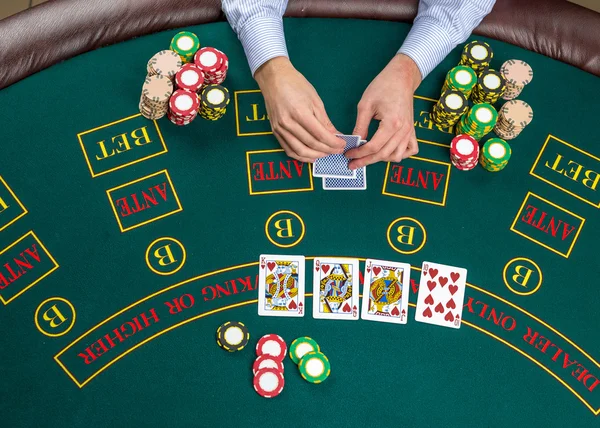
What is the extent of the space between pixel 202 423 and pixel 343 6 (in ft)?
5.39

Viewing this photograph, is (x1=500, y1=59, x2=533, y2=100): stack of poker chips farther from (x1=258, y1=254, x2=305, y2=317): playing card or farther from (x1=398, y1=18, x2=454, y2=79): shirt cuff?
(x1=258, y1=254, x2=305, y2=317): playing card

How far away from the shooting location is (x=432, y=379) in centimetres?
208

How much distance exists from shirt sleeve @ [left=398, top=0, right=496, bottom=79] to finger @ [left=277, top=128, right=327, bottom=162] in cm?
55

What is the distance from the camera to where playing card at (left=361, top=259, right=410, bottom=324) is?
2150mm

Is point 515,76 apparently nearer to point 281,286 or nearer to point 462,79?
point 462,79

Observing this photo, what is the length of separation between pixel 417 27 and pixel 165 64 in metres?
0.97

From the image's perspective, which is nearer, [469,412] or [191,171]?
[469,412]

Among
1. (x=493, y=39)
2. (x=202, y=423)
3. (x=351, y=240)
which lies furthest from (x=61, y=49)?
(x=493, y=39)

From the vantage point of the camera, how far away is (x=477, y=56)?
2477 mm

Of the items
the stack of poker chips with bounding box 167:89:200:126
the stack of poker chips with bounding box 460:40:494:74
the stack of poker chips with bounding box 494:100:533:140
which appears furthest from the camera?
the stack of poker chips with bounding box 460:40:494:74

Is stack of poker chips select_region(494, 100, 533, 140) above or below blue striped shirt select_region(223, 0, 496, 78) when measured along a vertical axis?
below

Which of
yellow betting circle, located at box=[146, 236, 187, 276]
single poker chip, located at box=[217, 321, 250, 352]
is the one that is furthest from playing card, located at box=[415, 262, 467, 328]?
yellow betting circle, located at box=[146, 236, 187, 276]

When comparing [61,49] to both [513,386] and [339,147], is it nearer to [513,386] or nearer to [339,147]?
[339,147]

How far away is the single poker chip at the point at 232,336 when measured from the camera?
→ 2041 millimetres
